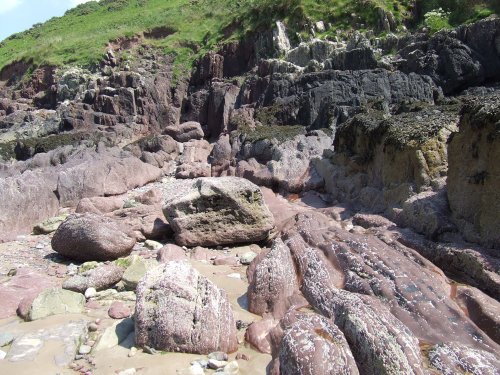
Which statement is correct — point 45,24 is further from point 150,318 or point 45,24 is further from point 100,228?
point 150,318

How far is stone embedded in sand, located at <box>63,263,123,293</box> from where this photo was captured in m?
6.83

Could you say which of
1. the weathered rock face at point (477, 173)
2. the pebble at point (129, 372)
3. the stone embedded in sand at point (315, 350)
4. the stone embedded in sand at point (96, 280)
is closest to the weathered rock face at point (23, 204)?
the stone embedded in sand at point (96, 280)

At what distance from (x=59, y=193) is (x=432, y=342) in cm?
1224

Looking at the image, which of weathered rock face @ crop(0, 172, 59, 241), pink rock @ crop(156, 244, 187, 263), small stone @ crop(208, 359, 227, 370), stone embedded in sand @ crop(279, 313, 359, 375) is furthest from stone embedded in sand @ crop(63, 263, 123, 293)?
weathered rock face @ crop(0, 172, 59, 241)

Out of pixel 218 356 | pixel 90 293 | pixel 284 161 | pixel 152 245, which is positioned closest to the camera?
pixel 218 356

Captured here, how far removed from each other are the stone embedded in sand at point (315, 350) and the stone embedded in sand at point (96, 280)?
400 centimetres

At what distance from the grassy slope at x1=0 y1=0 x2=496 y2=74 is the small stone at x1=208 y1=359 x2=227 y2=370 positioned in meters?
26.4

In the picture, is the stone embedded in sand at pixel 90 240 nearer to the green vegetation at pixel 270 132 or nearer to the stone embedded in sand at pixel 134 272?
the stone embedded in sand at pixel 134 272

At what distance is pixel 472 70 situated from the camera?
20.9m

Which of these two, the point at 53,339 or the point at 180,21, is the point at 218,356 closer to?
the point at 53,339

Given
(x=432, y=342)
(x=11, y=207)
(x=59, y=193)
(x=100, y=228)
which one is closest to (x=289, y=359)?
(x=432, y=342)

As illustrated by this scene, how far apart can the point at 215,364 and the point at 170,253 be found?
4.02 m

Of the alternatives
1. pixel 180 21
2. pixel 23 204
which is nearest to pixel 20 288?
pixel 23 204

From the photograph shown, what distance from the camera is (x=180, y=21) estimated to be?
44281 mm
